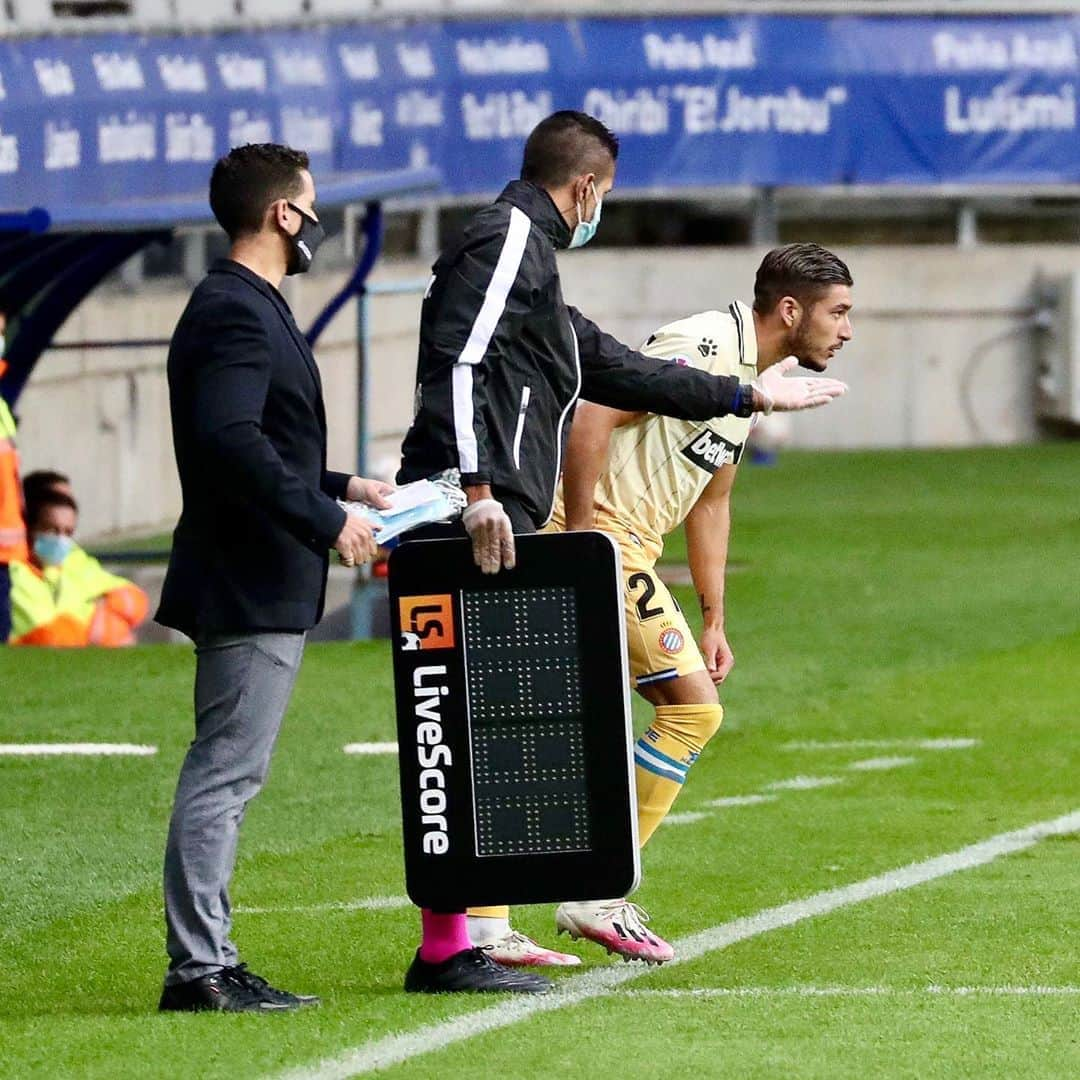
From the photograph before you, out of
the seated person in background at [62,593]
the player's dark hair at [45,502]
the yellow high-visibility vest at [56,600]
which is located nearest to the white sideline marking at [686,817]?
the seated person in background at [62,593]

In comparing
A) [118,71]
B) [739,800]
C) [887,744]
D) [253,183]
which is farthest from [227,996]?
[118,71]

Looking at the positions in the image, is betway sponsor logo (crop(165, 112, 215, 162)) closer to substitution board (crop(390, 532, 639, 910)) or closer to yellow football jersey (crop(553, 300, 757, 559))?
yellow football jersey (crop(553, 300, 757, 559))

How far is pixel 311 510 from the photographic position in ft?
19.0

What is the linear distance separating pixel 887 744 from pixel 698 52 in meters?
16.7

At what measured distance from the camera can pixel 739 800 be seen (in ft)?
31.5

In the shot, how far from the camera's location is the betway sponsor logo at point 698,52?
2642 centimetres

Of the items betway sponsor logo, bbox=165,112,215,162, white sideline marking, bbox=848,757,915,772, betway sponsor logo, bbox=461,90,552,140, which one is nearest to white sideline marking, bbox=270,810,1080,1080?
white sideline marking, bbox=848,757,915,772

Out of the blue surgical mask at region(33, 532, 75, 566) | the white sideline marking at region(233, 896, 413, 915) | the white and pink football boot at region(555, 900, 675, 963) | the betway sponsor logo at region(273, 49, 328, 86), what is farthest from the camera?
the betway sponsor logo at region(273, 49, 328, 86)

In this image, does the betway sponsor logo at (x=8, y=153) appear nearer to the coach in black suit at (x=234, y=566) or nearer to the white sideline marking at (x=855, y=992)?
the coach in black suit at (x=234, y=566)

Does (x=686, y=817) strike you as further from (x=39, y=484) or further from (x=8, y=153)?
(x=8, y=153)

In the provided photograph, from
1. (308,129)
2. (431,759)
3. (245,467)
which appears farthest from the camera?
(308,129)

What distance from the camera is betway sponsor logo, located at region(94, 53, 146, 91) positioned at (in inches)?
678

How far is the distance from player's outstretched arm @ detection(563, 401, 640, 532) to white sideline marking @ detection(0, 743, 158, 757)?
13.3 ft

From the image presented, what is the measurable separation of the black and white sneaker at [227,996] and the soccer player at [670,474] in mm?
947
